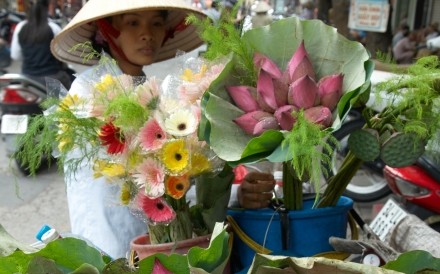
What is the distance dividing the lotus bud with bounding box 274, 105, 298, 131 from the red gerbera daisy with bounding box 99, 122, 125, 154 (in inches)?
13.2

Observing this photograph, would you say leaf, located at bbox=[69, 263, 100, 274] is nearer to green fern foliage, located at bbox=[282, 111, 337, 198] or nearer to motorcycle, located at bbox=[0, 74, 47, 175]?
green fern foliage, located at bbox=[282, 111, 337, 198]

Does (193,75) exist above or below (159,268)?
above

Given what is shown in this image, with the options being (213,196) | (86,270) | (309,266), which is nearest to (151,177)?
(213,196)

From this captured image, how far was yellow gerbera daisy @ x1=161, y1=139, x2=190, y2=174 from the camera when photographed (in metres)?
1.20

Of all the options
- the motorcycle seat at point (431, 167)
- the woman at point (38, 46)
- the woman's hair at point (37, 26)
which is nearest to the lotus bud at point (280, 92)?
the motorcycle seat at point (431, 167)

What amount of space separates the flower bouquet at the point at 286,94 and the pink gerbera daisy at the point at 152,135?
91 millimetres

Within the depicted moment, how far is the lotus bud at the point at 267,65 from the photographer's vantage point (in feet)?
3.72

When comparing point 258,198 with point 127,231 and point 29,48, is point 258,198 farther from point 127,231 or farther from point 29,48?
point 29,48

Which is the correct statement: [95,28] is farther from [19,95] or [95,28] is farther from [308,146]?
[19,95]

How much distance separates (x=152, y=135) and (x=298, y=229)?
38 centimetres

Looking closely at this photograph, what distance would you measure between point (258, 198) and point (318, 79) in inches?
14.9

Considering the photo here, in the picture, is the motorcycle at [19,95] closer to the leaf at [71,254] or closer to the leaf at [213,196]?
the leaf at [213,196]

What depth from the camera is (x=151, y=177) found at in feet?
4.00

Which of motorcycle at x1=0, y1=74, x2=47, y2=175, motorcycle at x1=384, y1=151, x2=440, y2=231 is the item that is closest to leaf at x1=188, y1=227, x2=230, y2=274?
motorcycle at x1=384, y1=151, x2=440, y2=231
